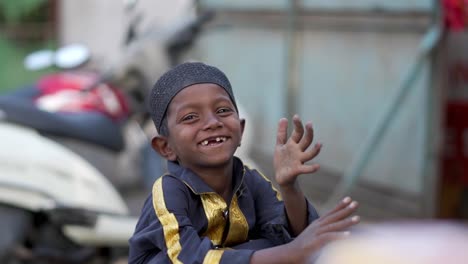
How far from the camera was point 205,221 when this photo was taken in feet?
6.42

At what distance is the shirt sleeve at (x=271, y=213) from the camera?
206cm

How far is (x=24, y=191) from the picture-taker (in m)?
4.04

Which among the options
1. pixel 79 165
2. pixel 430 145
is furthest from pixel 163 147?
pixel 430 145

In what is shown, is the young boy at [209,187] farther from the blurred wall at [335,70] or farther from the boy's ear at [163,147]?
the blurred wall at [335,70]

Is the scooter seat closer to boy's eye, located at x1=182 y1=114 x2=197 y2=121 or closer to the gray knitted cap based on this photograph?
the gray knitted cap

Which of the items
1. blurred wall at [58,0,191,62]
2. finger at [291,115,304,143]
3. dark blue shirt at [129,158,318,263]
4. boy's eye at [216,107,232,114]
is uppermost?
blurred wall at [58,0,191,62]

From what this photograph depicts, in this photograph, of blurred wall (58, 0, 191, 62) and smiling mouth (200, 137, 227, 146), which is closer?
smiling mouth (200, 137, 227, 146)

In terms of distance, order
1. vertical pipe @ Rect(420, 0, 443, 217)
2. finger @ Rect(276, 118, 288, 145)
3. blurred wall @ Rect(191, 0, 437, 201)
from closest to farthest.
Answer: finger @ Rect(276, 118, 288, 145)
vertical pipe @ Rect(420, 0, 443, 217)
blurred wall @ Rect(191, 0, 437, 201)

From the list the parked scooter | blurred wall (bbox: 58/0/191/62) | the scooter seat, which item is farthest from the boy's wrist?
blurred wall (bbox: 58/0/191/62)

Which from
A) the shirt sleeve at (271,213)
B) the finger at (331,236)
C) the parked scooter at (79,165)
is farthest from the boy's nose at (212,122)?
the parked scooter at (79,165)

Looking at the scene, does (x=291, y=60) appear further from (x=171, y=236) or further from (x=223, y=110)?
(x=171, y=236)

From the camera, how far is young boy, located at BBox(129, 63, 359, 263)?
6.05ft

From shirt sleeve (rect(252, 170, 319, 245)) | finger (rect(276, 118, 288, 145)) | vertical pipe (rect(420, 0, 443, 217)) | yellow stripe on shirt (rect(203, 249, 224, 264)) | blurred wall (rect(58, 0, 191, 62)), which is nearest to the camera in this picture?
yellow stripe on shirt (rect(203, 249, 224, 264))

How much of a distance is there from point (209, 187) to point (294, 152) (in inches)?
9.6
